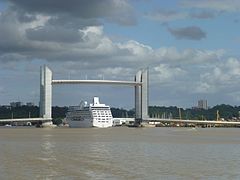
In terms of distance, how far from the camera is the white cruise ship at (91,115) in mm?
119562

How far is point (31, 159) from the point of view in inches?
1173

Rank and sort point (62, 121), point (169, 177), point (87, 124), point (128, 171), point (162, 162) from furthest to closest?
1. point (62, 121)
2. point (87, 124)
3. point (162, 162)
4. point (128, 171)
5. point (169, 177)

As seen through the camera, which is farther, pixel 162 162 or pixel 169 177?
pixel 162 162

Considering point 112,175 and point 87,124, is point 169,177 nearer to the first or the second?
point 112,175

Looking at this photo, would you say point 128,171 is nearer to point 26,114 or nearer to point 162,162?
point 162,162

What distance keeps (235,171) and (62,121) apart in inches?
5078

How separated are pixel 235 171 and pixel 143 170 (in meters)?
3.72

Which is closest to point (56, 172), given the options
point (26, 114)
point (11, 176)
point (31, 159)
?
point (11, 176)

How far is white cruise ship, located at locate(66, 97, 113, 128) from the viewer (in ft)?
392

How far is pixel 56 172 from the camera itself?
927 inches

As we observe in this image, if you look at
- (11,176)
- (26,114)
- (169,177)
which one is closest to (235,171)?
(169,177)

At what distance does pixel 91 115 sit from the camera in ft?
393

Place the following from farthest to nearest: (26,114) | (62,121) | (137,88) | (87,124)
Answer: (26,114)
(62,121)
(137,88)
(87,124)

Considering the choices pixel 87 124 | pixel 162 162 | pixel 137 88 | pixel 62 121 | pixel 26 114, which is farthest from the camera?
pixel 26 114
